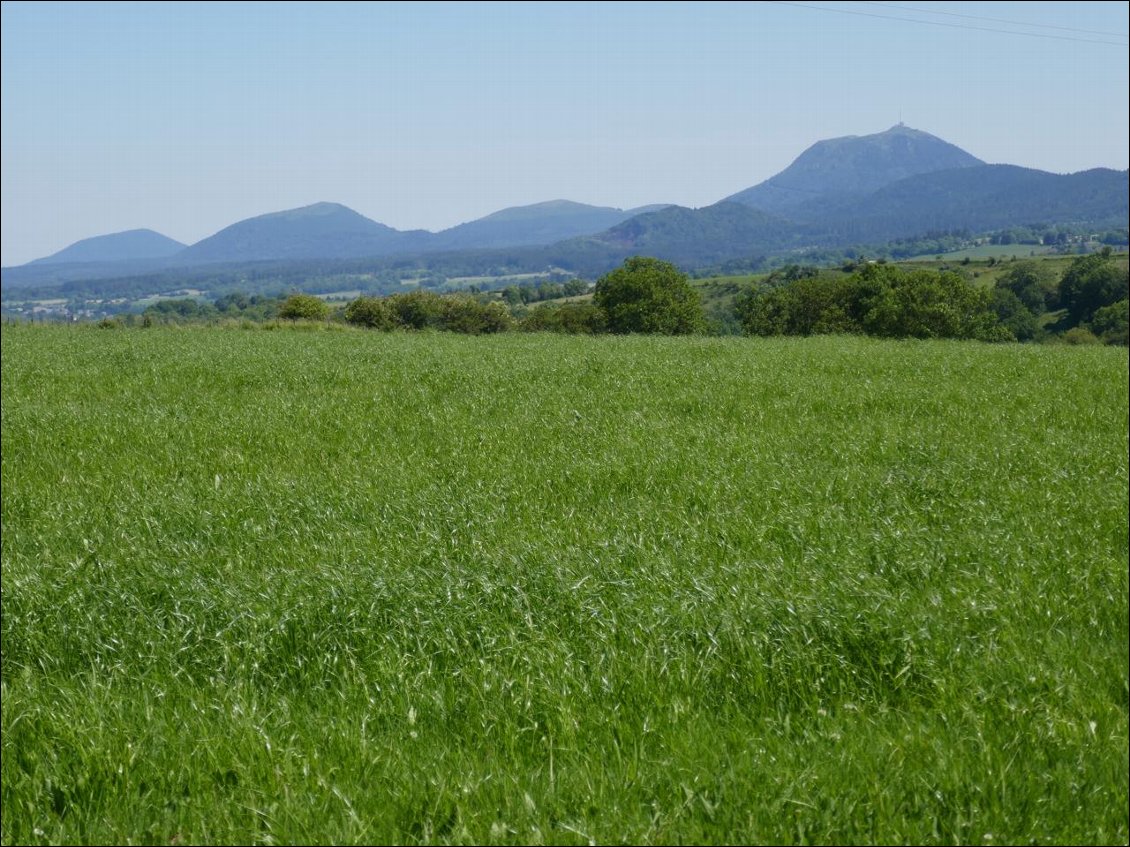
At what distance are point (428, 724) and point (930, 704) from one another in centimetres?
270

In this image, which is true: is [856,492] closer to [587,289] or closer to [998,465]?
[998,465]

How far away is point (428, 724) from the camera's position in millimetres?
4668

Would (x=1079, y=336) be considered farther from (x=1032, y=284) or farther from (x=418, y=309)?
(x=418, y=309)

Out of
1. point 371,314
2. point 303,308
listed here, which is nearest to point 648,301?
point 371,314

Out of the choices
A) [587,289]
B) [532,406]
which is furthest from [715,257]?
[532,406]

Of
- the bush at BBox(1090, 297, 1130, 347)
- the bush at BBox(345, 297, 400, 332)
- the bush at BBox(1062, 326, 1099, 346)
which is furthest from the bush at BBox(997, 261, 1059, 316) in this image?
the bush at BBox(345, 297, 400, 332)

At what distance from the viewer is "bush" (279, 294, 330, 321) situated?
52.3 meters

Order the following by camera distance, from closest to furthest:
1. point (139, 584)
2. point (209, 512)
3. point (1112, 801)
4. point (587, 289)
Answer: point (1112, 801) < point (139, 584) < point (209, 512) < point (587, 289)

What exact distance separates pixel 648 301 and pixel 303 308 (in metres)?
21.3

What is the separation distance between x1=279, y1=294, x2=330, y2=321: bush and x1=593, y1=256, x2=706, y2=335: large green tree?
17.1 metres

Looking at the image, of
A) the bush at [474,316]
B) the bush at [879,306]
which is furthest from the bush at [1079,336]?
the bush at [474,316]

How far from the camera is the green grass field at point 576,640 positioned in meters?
3.81

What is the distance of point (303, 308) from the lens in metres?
53.1

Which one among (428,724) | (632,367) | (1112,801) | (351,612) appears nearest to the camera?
(1112,801)
